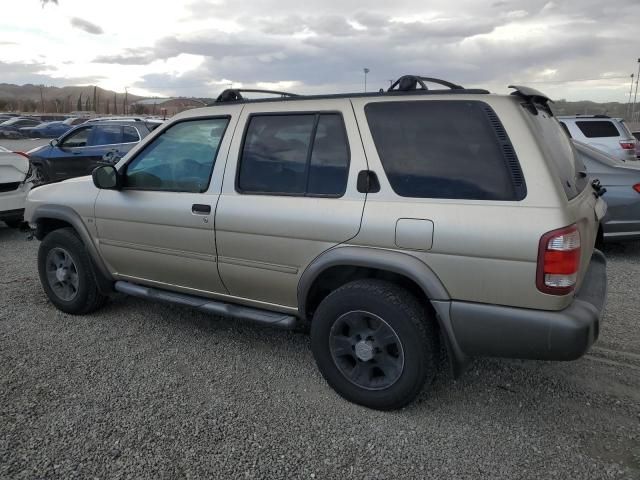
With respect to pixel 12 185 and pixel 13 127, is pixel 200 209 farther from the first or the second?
pixel 13 127

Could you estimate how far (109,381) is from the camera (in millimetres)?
3545

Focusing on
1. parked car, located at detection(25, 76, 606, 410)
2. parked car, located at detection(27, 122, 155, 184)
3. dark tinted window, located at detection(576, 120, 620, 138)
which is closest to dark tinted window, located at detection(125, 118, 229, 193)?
parked car, located at detection(25, 76, 606, 410)

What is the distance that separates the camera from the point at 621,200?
6.39 m

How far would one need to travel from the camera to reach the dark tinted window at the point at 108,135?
11398mm

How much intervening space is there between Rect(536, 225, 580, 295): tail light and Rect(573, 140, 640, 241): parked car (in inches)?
169

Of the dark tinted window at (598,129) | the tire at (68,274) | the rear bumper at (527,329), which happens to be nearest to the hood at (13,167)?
the tire at (68,274)

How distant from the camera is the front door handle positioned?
363 cm

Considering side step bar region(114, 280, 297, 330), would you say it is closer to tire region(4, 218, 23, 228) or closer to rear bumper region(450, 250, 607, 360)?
rear bumper region(450, 250, 607, 360)

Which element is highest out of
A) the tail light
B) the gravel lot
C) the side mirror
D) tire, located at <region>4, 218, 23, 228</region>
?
the side mirror

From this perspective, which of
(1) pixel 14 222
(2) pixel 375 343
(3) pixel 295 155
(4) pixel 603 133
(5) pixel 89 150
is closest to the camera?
(2) pixel 375 343

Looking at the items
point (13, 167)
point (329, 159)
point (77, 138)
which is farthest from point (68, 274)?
point (77, 138)

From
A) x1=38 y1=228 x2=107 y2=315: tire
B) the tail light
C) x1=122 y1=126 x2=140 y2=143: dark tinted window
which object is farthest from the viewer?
x1=122 y1=126 x2=140 y2=143: dark tinted window

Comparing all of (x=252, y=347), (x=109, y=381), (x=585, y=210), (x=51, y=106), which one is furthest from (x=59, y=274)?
(x=51, y=106)

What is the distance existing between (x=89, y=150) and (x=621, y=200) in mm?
10027
